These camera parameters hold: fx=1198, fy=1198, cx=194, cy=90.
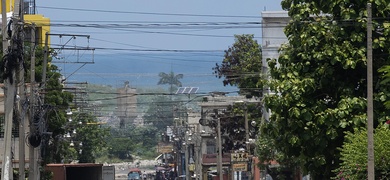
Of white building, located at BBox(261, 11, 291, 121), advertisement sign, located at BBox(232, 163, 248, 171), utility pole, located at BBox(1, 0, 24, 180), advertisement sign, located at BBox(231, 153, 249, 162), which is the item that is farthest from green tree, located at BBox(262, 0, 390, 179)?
advertisement sign, located at BBox(232, 163, 248, 171)

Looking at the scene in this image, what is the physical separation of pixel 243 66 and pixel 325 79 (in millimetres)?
38465

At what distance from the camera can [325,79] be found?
35938 mm

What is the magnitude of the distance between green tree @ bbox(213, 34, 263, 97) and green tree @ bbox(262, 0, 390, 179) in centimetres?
3054

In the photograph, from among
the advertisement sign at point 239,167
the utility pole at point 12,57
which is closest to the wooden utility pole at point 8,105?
the utility pole at point 12,57

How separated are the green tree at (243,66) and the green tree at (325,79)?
3054 cm

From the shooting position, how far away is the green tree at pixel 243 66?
230ft

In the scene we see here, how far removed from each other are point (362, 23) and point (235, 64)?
42.4 meters

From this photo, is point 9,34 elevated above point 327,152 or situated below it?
above

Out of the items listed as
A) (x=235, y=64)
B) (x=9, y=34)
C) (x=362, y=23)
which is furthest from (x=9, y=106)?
(x=235, y=64)

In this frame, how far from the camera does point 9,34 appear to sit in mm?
36719

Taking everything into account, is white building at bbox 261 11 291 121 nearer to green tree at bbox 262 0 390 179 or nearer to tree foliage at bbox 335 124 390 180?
green tree at bbox 262 0 390 179

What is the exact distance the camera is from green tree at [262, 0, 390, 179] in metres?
35.2

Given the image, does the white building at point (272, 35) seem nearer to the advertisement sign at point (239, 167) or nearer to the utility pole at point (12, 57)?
the advertisement sign at point (239, 167)

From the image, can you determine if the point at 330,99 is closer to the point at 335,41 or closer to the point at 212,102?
the point at 335,41
